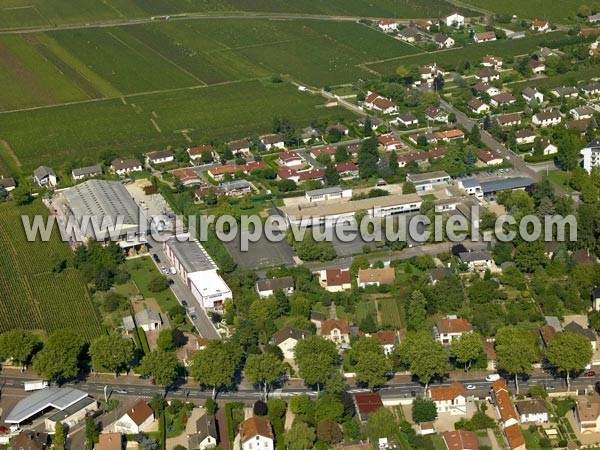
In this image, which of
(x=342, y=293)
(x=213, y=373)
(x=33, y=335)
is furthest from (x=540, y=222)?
(x=33, y=335)

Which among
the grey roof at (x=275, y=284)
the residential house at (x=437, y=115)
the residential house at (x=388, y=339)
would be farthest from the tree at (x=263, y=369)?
the residential house at (x=437, y=115)

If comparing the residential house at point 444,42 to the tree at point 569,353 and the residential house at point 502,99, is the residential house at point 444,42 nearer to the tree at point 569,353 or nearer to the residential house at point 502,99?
the residential house at point 502,99

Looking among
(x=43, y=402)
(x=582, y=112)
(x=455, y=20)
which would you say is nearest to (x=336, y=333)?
(x=43, y=402)

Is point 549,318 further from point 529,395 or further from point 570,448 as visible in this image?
point 570,448

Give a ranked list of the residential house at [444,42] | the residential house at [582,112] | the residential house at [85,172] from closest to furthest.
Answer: the residential house at [85,172]
the residential house at [582,112]
the residential house at [444,42]

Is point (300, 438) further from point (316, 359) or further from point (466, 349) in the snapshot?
point (466, 349)

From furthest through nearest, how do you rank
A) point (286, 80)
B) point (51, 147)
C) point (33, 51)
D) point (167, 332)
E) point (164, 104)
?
point (33, 51) < point (286, 80) < point (164, 104) < point (51, 147) < point (167, 332)
